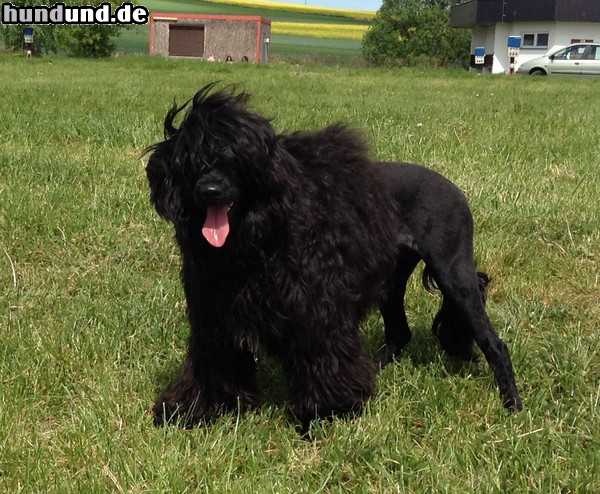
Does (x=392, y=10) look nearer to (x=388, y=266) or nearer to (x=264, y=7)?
(x=264, y=7)

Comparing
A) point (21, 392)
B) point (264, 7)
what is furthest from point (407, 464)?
point (264, 7)

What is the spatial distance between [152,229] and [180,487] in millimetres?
3206

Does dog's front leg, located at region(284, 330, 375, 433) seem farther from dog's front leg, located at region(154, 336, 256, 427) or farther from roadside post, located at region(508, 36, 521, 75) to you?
roadside post, located at region(508, 36, 521, 75)

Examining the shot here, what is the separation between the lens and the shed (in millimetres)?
46125

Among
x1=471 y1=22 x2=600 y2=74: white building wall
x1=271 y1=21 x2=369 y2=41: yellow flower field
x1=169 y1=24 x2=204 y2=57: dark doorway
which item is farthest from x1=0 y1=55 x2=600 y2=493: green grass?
x1=271 y1=21 x2=369 y2=41: yellow flower field

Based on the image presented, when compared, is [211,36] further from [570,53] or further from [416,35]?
[570,53]

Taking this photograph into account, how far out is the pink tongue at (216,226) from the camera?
2721 millimetres

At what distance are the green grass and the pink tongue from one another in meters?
0.91

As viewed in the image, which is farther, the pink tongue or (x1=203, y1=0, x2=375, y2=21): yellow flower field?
(x1=203, y1=0, x2=375, y2=21): yellow flower field

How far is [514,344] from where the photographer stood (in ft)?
13.5

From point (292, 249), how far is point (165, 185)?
555mm

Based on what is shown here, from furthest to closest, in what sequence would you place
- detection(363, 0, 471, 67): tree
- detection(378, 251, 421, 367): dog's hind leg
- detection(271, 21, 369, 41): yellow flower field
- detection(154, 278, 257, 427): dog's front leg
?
detection(271, 21, 369, 41): yellow flower field < detection(363, 0, 471, 67): tree < detection(378, 251, 421, 367): dog's hind leg < detection(154, 278, 257, 427): dog's front leg

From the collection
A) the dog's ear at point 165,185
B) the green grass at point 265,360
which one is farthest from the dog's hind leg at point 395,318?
the dog's ear at point 165,185

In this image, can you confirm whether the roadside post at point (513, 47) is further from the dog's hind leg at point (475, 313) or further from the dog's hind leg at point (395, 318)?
the dog's hind leg at point (475, 313)
